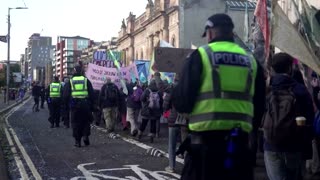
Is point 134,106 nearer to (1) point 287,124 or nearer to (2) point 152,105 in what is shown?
(2) point 152,105

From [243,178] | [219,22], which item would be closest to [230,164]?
[243,178]

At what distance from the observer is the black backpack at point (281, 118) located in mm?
5062

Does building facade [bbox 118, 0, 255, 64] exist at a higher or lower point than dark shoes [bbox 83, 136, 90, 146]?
higher

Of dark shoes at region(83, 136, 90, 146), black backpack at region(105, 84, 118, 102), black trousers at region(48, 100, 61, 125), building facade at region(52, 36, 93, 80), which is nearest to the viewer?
dark shoes at region(83, 136, 90, 146)

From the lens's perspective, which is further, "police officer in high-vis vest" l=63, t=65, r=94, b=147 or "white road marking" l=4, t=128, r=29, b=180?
"police officer in high-vis vest" l=63, t=65, r=94, b=147

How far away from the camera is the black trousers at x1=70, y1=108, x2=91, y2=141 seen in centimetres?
1220

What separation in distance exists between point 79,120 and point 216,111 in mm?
8704

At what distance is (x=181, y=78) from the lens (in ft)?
12.8

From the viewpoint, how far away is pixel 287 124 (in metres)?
5.06

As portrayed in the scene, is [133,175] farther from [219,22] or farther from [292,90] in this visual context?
[219,22]

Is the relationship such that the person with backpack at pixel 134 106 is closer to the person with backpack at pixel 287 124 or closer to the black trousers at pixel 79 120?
the black trousers at pixel 79 120

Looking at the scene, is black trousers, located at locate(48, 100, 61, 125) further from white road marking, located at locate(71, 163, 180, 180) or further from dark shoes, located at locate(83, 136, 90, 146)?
white road marking, located at locate(71, 163, 180, 180)

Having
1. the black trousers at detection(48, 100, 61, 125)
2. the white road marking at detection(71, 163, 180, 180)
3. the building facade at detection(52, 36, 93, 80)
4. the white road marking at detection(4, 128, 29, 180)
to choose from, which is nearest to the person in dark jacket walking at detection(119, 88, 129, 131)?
the black trousers at detection(48, 100, 61, 125)

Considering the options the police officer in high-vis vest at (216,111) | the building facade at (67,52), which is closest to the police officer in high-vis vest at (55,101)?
the police officer in high-vis vest at (216,111)
